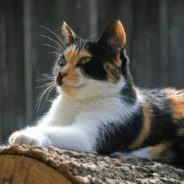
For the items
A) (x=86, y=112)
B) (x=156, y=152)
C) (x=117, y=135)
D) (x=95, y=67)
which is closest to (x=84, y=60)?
(x=95, y=67)

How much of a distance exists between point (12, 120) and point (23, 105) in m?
0.11

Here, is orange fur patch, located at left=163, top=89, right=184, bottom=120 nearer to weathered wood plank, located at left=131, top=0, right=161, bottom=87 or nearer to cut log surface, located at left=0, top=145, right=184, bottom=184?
cut log surface, located at left=0, top=145, right=184, bottom=184

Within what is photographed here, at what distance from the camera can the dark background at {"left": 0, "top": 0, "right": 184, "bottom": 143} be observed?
383cm

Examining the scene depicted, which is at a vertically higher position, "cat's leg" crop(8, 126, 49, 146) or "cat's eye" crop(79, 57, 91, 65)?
"cat's eye" crop(79, 57, 91, 65)

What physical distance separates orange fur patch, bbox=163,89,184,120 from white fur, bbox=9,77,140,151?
0.63 ft

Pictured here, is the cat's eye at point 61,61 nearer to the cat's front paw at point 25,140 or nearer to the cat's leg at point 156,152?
the cat's leg at point 156,152

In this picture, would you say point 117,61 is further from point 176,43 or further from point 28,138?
point 176,43

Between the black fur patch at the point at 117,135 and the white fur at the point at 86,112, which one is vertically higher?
the white fur at the point at 86,112

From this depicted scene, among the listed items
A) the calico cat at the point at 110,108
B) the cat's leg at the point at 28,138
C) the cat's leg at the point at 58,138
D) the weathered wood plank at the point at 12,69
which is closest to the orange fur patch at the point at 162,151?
the calico cat at the point at 110,108

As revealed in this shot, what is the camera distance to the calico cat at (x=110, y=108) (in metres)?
2.45

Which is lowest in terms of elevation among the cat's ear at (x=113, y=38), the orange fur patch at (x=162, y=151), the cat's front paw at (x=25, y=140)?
the orange fur patch at (x=162, y=151)

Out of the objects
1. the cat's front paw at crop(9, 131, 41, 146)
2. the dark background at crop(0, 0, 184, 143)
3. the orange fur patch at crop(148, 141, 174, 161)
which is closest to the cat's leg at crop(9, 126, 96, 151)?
the cat's front paw at crop(9, 131, 41, 146)

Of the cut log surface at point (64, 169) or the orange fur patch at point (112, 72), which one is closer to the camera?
the cut log surface at point (64, 169)

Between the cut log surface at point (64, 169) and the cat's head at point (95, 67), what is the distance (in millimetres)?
485
